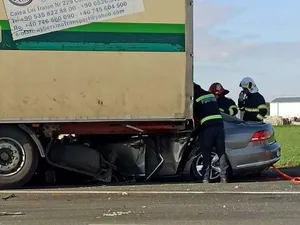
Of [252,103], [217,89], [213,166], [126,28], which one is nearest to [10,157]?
[126,28]

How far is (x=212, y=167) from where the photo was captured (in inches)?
433

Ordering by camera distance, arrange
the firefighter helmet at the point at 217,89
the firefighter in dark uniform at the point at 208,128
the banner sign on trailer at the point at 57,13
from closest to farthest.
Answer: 1. the banner sign on trailer at the point at 57,13
2. the firefighter in dark uniform at the point at 208,128
3. the firefighter helmet at the point at 217,89

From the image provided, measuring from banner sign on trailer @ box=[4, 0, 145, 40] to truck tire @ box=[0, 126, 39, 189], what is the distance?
4.99 feet

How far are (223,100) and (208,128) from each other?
142cm

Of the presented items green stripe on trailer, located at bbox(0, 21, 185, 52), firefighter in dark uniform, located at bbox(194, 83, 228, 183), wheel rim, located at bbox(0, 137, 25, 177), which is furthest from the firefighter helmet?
wheel rim, located at bbox(0, 137, 25, 177)

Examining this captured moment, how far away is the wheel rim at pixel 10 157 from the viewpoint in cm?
1023

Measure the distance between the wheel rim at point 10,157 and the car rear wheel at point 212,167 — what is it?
9.44 feet

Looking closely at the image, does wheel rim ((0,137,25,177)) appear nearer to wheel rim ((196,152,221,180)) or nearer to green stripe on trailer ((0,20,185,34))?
green stripe on trailer ((0,20,185,34))

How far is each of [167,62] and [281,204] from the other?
9.69ft

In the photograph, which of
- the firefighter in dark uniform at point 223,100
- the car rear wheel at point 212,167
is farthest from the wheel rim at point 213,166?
the firefighter in dark uniform at point 223,100

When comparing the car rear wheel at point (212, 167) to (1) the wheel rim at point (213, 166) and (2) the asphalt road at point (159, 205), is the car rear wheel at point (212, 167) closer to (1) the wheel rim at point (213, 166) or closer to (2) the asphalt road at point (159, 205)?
(1) the wheel rim at point (213, 166)

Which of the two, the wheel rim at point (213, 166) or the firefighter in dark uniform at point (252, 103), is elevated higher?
the firefighter in dark uniform at point (252, 103)

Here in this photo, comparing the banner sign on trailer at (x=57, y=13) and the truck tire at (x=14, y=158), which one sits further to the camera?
the truck tire at (x=14, y=158)

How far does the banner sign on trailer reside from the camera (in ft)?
33.1
